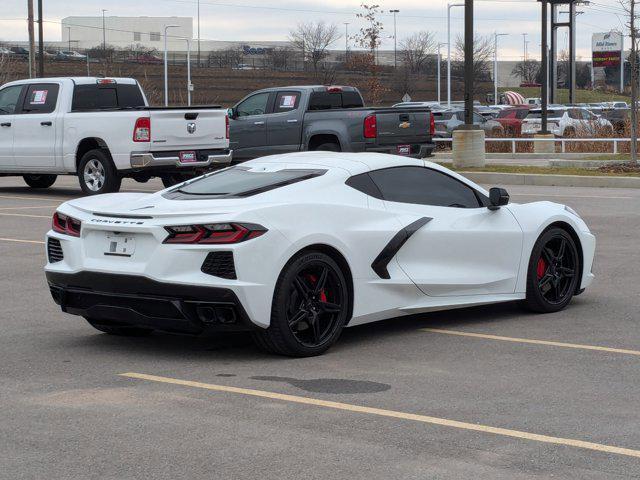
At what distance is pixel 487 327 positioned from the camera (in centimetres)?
898

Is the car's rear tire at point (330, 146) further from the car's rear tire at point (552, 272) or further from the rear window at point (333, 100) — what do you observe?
the car's rear tire at point (552, 272)

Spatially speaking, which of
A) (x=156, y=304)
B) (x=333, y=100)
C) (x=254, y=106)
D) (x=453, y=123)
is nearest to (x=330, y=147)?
(x=333, y=100)

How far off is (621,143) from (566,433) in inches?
1168


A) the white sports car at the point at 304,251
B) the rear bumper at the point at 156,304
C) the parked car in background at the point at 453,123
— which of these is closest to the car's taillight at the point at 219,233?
the white sports car at the point at 304,251

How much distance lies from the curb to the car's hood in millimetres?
16930

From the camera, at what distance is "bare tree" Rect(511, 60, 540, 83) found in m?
143

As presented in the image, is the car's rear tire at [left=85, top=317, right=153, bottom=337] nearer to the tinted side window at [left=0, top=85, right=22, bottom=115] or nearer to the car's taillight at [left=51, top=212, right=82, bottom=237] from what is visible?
the car's taillight at [left=51, top=212, right=82, bottom=237]

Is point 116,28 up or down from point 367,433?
up

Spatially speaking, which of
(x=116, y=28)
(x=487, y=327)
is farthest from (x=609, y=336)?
(x=116, y=28)

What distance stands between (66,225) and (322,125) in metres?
15.9

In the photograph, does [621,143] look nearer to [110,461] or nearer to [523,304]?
[523,304]

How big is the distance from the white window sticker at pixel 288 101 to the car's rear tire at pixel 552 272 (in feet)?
51.8

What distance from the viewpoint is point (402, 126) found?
76.8 ft

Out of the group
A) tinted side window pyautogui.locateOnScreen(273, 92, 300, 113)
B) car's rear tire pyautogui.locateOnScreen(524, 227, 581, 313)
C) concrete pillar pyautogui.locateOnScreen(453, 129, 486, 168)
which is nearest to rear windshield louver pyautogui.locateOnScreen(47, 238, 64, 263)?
car's rear tire pyautogui.locateOnScreen(524, 227, 581, 313)
